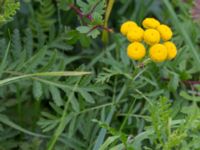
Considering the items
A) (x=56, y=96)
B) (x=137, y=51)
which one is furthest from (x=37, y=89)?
(x=137, y=51)

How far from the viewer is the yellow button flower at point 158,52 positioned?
5.46ft

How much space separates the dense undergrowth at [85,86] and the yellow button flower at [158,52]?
63 millimetres

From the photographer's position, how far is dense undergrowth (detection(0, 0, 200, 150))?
1.81 metres

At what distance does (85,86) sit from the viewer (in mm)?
1837

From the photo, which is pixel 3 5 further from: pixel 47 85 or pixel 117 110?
pixel 117 110

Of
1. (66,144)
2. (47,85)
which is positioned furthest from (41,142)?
(47,85)

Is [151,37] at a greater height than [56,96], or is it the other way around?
[151,37]

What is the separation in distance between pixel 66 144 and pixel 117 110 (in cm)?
25

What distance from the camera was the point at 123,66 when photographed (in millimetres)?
2012

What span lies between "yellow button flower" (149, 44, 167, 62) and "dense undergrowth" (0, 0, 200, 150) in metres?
0.06

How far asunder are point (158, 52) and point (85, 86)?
1.02 feet

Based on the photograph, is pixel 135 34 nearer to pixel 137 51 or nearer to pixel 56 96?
pixel 137 51

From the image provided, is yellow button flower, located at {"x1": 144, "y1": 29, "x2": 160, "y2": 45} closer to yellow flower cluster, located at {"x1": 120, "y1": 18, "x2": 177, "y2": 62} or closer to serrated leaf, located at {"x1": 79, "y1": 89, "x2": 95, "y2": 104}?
yellow flower cluster, located at {"x1": 120, "y1": 18, "x2": 177, "y2": 62}

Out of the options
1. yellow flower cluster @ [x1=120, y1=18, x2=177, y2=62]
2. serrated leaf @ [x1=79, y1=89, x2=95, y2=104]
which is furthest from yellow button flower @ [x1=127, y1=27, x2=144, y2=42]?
serrated leaf @ [x1=79, y1=89, x2=95, y2=104]
